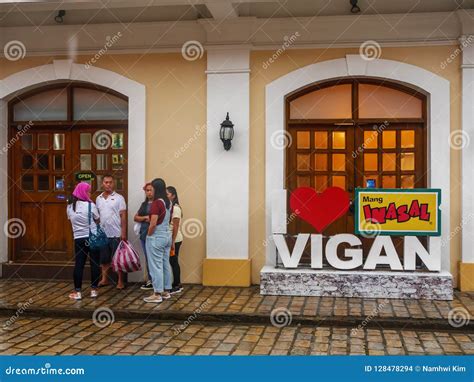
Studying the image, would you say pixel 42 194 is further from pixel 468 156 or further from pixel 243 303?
pixel 468 156

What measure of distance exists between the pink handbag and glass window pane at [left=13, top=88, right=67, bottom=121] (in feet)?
8.99

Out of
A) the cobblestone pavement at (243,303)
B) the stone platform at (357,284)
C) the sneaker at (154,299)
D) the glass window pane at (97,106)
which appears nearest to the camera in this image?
the cobblestone pavement at (243,303)

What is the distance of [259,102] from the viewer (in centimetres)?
946

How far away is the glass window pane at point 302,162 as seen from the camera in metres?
9.62

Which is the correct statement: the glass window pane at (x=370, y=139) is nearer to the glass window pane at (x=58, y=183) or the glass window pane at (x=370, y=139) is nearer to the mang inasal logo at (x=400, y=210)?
the mang inasal logo at (x=400, y=210)

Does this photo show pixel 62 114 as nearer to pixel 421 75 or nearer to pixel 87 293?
pixel 87 293

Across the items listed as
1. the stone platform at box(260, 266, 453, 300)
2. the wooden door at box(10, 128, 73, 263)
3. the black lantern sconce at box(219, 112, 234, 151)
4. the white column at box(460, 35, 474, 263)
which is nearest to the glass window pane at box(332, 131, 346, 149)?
the black lantern sconce at box(219, 112, 234, 151)

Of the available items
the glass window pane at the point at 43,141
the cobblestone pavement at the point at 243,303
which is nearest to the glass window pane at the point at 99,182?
the glass window pane at the point at 43,141

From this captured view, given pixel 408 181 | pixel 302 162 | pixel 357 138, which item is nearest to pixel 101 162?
pixel 302 162

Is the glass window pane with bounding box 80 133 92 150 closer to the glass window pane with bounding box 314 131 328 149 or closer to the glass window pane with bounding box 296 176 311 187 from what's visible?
the glass window pane with bounding box 296 176 311 187

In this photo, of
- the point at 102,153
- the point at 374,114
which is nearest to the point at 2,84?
the point at 102,153

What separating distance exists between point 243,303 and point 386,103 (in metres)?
3.90

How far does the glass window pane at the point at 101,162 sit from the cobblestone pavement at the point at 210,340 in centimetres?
318

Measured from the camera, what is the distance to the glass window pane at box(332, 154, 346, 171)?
9.53 meters
